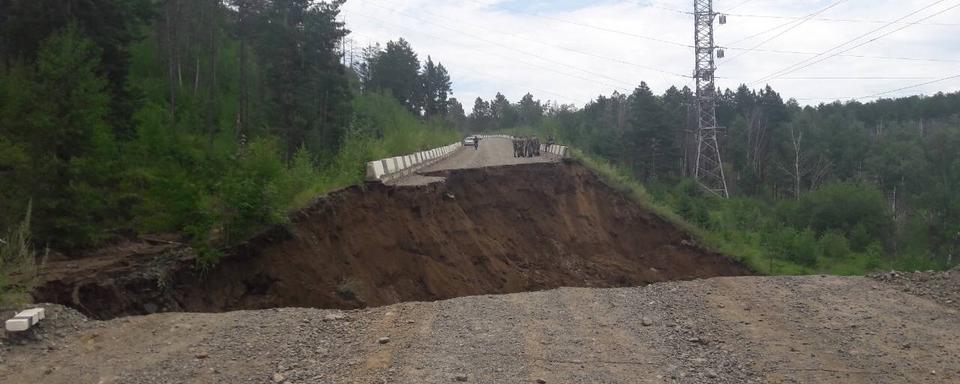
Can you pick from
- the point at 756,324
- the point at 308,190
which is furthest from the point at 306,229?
the point at 756,324

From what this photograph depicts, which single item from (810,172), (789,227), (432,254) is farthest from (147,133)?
(810,172)

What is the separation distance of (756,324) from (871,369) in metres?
1.57

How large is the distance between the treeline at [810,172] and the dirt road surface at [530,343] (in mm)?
16077

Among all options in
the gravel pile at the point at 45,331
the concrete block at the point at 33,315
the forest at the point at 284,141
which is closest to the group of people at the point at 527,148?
the forest at the point at 284,141

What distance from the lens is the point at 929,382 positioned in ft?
22.9

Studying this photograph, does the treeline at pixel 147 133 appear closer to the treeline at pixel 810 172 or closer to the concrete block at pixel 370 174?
the concrete block at pixel 370 174

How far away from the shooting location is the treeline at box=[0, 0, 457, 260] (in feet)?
48.6

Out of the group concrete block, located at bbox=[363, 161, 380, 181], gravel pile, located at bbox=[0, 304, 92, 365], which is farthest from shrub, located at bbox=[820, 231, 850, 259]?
gravel pile, located at bbox=[0, 304, 92, 365]

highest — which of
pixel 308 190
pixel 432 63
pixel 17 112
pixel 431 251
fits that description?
pixel 432 63

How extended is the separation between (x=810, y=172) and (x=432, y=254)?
67.1 m

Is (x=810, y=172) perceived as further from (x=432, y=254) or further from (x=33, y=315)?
(x=33, y=315)

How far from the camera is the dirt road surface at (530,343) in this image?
717 cm

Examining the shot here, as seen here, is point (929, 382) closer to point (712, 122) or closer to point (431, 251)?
point (431, 251)

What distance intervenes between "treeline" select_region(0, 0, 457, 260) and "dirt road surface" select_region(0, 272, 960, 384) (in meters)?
6.13
